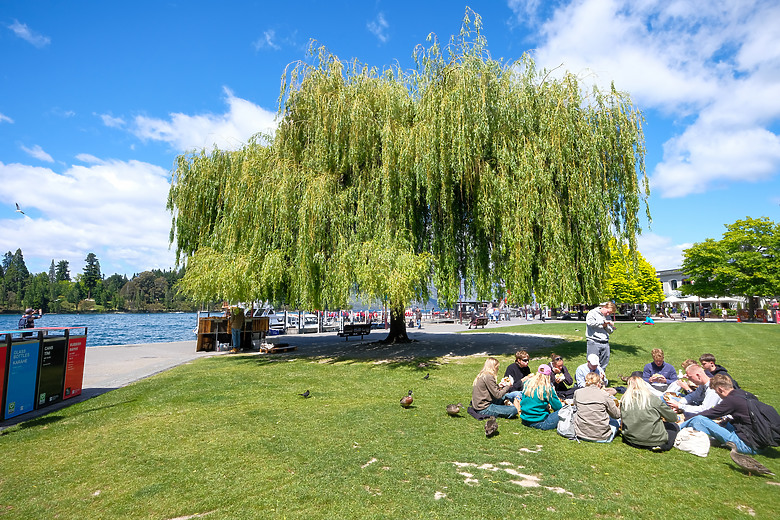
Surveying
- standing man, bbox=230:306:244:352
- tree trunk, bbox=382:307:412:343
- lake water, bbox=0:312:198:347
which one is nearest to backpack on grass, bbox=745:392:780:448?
tree trunk, bbox=382:307:412:343

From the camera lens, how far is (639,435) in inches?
227

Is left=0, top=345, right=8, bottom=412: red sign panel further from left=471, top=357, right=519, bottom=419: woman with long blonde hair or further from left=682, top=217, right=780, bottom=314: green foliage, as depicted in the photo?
left=682, top=217, right=780, bottom=314: green foliage

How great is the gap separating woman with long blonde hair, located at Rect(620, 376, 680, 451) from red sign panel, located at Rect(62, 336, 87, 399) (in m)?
10.3

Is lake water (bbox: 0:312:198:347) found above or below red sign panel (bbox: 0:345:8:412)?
below

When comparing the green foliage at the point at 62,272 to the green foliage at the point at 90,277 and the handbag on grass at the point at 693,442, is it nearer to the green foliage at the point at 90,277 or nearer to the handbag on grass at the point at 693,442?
the green foliage at the point at 90,277

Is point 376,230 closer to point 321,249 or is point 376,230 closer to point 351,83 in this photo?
point 321,249

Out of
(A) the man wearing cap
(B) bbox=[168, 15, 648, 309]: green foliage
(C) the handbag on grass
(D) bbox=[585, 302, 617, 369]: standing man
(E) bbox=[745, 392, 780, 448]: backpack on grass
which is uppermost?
(B) bbox=[168, 15, 648, 309]: green foliage

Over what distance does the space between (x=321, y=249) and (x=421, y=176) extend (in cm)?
415

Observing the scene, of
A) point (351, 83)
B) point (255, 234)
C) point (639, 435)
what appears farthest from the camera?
point (351, 83)

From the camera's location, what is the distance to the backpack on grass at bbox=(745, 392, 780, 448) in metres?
5.41

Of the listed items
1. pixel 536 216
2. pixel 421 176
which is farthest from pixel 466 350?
pixel 421 176

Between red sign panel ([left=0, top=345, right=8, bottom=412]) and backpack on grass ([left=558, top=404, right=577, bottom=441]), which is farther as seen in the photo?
red sign panel ([left=0, top=345, right=8, bottom=412])

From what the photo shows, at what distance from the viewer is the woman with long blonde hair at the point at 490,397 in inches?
285

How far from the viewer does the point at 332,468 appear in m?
5.03
